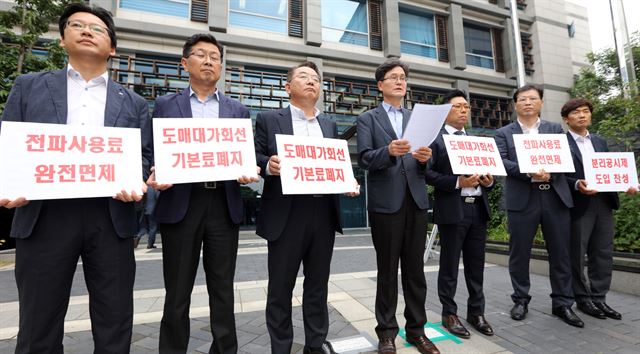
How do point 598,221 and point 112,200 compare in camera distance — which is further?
point 598,221

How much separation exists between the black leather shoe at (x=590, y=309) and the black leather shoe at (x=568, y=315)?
41cm

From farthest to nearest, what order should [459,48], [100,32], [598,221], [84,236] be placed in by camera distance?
[459,48] < [598,221] < [100,32] < [84,236]

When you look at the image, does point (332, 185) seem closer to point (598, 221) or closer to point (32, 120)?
point (32, 120)

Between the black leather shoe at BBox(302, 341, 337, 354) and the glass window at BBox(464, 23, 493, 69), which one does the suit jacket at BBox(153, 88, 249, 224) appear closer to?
the black leather shoe at BBox(302, 341, 337, 354)

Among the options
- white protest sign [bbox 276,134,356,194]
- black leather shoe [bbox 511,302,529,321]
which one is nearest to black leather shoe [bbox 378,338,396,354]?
white protest sign [bbox 276,134,356,194]

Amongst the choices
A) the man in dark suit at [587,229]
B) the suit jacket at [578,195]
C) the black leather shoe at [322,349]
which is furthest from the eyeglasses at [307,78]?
the suit jacket at [578,195]

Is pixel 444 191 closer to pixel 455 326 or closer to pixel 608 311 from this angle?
pixel 455 326

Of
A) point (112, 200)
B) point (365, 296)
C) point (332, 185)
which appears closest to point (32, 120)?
point (112, 200)

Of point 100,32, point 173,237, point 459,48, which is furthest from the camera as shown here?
point 459,48

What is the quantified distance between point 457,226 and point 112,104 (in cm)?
296

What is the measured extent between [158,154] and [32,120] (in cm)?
67

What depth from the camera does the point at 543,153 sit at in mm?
3012

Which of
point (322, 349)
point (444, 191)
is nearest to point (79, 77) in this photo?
point (322, 349)

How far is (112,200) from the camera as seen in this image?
5.77 feet
